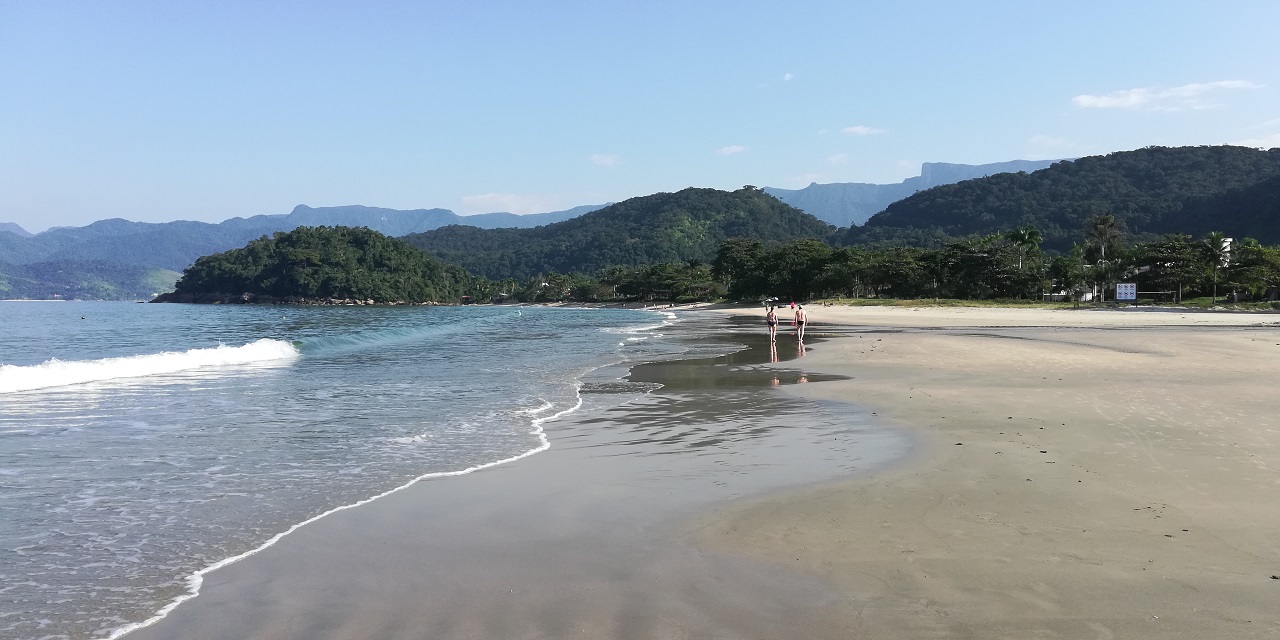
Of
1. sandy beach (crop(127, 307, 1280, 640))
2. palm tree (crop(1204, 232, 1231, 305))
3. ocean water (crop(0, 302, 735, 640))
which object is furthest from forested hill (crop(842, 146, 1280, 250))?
ocean water (crop(0, 302, 735, 640))

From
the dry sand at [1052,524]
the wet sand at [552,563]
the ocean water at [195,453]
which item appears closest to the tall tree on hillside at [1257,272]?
the dry sand at [1052,524]

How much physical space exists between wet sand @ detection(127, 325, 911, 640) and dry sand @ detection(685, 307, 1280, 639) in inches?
16.2

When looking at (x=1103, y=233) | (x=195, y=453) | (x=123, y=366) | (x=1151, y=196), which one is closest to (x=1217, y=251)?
(x=1103, y=233)

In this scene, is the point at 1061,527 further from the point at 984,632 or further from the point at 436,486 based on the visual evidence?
the point at 436,486

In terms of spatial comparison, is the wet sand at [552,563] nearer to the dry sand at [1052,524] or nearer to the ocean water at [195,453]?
the dry sand at [1052,524]

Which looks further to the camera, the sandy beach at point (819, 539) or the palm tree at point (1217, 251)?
the palm tree at point (1217, 251)

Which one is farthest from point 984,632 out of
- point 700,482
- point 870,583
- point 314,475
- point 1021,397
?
point 1021,397

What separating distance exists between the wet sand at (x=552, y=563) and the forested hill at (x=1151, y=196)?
159620 millimetres

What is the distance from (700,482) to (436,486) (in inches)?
107

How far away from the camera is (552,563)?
17.6 ft

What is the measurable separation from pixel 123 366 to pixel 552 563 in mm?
21558

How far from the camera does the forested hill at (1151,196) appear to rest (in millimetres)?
143637

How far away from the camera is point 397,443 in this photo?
10.3m

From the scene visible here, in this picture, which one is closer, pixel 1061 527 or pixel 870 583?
pixel 870 583
